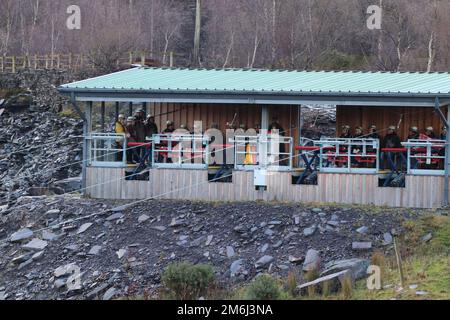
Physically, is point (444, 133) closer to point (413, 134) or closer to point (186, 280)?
point (413, 134)

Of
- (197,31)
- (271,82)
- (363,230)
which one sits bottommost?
(363,230)

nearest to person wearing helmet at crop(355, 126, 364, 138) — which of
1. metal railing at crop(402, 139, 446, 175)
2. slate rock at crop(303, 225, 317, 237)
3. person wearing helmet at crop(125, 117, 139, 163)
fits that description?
metal railing at crop(402, 139, 446, 175)

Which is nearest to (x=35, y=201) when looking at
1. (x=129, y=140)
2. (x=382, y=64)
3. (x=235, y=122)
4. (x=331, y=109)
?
(x=129, y=140)

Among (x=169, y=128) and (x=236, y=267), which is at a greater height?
(x=169, y=128)

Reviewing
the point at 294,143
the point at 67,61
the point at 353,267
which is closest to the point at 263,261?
the point at 353,267

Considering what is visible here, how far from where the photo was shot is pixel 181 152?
32.9m

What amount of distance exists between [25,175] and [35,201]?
36.6 feet

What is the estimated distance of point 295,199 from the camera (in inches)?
1256

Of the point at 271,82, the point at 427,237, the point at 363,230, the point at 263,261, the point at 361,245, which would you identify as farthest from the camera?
the point at 271,82

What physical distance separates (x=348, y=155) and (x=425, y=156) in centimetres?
190

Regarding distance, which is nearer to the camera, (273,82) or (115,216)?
(115,216)

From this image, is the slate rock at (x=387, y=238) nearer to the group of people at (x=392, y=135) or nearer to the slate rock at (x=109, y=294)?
the group of people at (x=392, y=135)

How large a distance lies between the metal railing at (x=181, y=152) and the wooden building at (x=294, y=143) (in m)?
0.07

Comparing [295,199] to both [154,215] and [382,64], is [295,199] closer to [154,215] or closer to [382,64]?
[154,215]
